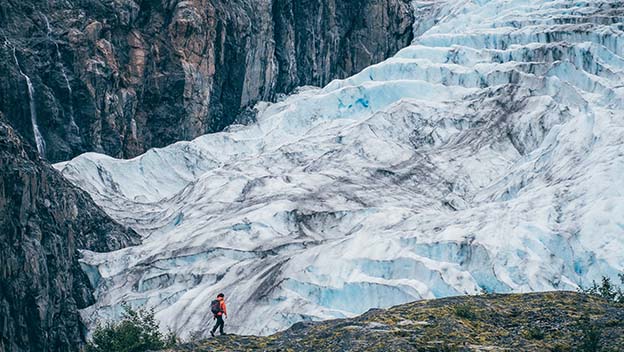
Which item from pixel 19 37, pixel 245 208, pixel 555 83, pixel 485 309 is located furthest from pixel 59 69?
pixel 485 309

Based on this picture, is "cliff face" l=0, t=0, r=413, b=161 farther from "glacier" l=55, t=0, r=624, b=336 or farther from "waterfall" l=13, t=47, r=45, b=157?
"glacier" l=55, t=0, r=624, b=336

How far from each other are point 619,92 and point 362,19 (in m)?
26.1

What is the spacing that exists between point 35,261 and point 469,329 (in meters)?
24.6

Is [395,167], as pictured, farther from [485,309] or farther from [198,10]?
[485,309]

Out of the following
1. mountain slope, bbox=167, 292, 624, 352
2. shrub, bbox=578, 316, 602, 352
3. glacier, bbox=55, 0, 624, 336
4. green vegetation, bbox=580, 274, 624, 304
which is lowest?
glacier, bbox=55, 0, 624, 336

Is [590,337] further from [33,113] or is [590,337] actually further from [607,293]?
[33,113]

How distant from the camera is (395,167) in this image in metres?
55.5

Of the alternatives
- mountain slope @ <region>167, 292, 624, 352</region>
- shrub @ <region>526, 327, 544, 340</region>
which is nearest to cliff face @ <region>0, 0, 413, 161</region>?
mountain slope @ <region>167, 292, 624, 352</region>

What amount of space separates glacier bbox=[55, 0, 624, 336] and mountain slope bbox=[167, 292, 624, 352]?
772 inches

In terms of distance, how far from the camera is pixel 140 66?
6322 centimetres

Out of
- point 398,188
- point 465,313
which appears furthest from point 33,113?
A: point 465,313

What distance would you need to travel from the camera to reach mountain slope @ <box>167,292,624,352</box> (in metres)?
19.1

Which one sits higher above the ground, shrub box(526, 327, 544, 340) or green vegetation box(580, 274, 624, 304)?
shrub box(526, 327, 544, 340)

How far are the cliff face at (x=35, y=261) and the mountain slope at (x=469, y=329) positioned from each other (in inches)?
818
